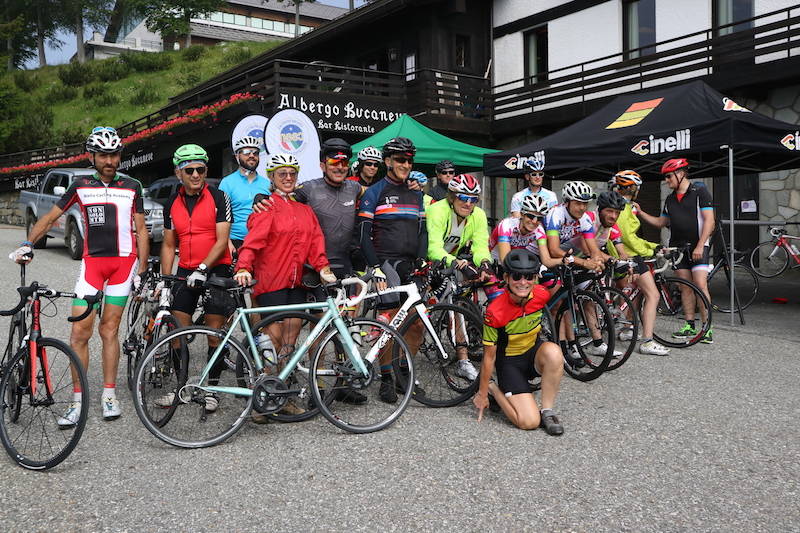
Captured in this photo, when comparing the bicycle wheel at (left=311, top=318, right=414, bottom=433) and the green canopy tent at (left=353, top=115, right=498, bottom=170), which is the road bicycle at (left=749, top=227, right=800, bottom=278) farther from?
the bicycle wheel at (left=311, top=318, right=414, bottom=433)

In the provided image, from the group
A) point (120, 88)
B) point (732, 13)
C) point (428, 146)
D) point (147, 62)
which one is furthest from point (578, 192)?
point (147, 62)

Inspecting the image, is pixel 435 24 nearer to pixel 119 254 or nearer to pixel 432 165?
pixel 432 165

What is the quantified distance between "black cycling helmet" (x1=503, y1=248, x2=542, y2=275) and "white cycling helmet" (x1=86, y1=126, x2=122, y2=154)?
304cm

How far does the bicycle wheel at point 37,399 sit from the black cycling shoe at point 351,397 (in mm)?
1897

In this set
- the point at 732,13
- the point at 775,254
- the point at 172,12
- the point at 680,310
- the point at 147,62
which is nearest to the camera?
the point at 680,310

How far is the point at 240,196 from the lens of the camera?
637 cm

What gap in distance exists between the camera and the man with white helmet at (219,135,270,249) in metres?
6.37

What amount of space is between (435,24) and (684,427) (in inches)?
715

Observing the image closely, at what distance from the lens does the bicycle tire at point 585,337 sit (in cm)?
600

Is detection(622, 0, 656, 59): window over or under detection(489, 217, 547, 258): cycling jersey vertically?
over

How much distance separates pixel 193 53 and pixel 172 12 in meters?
6.61

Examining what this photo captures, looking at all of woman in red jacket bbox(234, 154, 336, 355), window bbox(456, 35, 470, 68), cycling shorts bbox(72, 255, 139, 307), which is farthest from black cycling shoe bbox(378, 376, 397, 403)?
window bbox(456, 35, 470, 68)

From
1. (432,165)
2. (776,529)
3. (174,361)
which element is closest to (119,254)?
(174,361)

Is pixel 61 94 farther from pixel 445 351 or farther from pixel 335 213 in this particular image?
pixel 445 351
